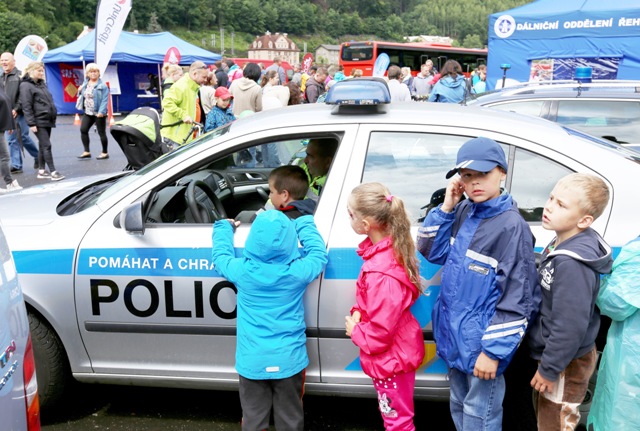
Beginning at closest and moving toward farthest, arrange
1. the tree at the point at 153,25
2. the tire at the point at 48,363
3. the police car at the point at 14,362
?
the police car at the point at 14,362, the tire at the point at 48,363, the tree at the point at 153,25

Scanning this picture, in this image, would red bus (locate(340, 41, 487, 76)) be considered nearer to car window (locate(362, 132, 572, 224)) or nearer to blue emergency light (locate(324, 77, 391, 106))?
blue emergency light (locate(324, 77, 391, 106))

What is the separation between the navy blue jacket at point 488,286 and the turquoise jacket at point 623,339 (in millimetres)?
277

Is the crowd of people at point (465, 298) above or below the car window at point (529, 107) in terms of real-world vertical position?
below

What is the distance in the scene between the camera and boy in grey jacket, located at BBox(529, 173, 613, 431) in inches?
82.1

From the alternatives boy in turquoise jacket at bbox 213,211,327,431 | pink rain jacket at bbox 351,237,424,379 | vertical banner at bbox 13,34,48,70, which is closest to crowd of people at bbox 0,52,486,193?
boy in turquoise jacket at bbox 213,211,327,431

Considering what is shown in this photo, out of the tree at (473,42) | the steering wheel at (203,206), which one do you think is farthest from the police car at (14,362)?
the tree at (473,42)

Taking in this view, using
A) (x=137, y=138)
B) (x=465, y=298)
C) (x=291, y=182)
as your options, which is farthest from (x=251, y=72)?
(x=465, y=298)

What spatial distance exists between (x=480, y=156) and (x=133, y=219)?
5.01 ft

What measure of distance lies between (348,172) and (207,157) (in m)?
0.67

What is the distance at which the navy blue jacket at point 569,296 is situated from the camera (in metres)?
2.08

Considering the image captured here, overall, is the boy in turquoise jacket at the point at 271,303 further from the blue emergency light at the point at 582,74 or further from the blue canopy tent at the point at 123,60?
the blue canopy tent at the point at 123,60

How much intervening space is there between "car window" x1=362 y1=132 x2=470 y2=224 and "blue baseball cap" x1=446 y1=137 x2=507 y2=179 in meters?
0.51

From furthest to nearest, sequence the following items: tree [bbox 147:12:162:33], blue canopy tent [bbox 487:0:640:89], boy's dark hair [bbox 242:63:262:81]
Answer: tree [bbox 147:12:162:33], blue canopy tent [bbox 487:0:640:89], boy's dark hair [bbox 242:63:262:81]

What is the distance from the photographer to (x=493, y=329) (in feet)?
7.10
